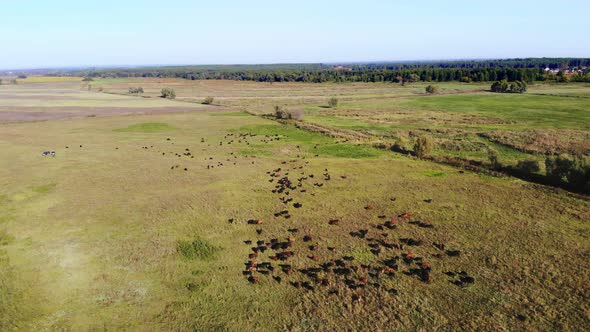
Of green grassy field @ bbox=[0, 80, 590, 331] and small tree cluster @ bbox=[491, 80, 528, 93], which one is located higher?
small tree cluster @ bbox=[491, 80, 528, 93]

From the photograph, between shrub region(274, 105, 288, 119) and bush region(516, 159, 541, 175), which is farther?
shrub region(274, 105, 288, 119)

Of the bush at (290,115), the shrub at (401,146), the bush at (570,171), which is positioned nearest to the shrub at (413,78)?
the bush at (290,115)

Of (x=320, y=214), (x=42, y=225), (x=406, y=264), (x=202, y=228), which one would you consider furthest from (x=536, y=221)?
(x=42, y=225)

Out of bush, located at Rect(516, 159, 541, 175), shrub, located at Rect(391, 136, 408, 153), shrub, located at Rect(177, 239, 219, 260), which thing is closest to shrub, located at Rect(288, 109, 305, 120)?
shrub, located at Rect(391, 136, 408, 153)

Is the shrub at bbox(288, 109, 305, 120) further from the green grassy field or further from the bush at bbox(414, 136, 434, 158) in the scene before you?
the bush at bbox(414, 136, 434, 158)

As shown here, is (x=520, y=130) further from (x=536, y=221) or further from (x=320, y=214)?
(x=320, y=214)

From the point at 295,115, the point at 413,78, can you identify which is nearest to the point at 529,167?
the point at 295,115
